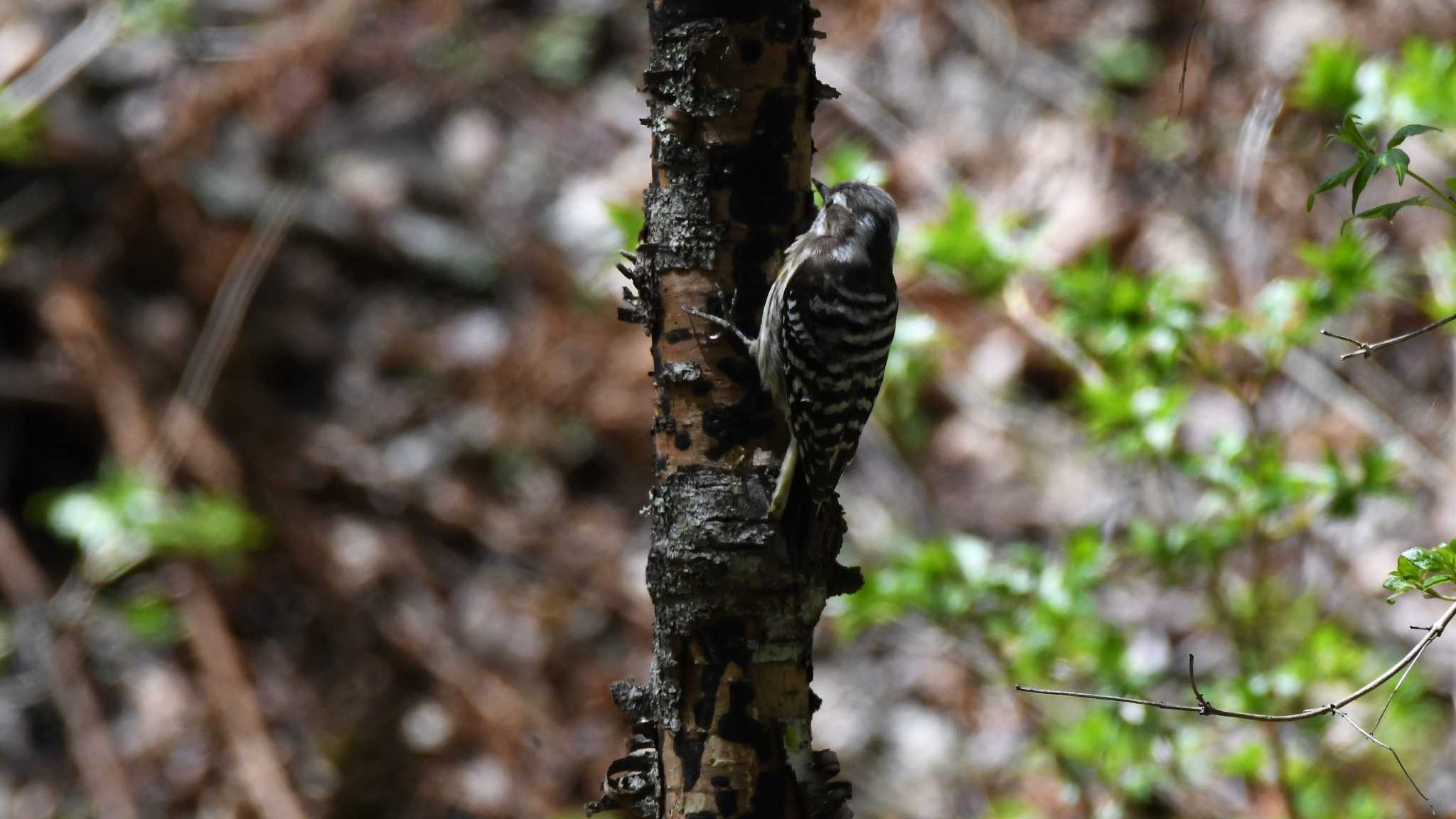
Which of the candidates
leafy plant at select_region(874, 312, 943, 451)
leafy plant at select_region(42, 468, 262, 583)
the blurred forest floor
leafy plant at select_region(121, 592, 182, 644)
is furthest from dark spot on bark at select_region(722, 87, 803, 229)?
leafy plant at select_region(121, 592, 182, 644)

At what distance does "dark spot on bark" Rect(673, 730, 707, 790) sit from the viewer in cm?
208

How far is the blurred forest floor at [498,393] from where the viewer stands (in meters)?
4.56

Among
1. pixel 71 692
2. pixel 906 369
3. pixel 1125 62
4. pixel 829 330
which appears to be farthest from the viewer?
pixel 1125 62

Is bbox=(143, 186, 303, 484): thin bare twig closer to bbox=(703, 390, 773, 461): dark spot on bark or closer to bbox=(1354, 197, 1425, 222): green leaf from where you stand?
bbox=(703, 390, 773, 461): dark spot on bark

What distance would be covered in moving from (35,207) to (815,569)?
5187 millimetres

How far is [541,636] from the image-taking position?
18.2ft

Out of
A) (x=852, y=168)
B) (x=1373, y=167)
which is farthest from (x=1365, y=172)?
(x=852, y=168)

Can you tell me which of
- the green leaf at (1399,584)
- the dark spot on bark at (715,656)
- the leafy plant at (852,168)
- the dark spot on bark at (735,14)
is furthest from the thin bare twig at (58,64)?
the green leaf at (1399,584)

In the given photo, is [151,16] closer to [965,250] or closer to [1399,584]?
[965,250]

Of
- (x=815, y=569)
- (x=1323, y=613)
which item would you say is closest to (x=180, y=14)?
(x=815, y=569)

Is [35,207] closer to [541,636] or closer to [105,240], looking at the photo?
[105,240]

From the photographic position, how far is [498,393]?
601cm

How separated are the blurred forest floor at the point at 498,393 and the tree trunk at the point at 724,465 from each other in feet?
5.27

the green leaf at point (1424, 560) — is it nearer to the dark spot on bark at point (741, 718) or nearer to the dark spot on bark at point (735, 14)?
the dark spot on bark at point (741, 718)
